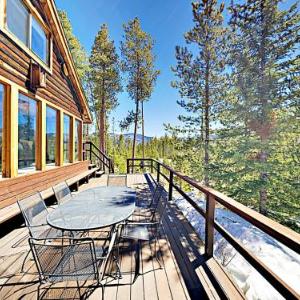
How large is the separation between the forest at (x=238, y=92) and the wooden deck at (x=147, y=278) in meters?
7.09

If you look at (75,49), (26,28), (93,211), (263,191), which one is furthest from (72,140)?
(75,49)

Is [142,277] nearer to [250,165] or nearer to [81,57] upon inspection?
[250,165]

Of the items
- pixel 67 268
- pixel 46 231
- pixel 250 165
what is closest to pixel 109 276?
pixel 67 268

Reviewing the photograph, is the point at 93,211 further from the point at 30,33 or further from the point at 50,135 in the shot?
the point at 30,33

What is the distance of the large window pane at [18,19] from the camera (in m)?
3.67

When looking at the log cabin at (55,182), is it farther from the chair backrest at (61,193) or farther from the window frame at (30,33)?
the chair backrest at (61,193)

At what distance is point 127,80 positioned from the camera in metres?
14.9

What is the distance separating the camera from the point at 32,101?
14.7 ft

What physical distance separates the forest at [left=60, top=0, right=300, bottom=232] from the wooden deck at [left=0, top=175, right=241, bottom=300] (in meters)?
7.09

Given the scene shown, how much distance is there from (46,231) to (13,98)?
8.10 feet

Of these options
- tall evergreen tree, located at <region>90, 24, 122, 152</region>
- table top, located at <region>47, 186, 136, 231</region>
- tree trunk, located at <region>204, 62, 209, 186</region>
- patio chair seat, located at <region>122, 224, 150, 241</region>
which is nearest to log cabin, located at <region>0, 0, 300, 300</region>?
patio chair seat, located at <region>122, 224, 150, 241</region>

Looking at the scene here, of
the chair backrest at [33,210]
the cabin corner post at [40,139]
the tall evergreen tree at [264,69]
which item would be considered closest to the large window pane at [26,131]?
the cabin corner post at [40,139]

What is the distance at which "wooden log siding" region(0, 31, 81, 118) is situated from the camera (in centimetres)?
346

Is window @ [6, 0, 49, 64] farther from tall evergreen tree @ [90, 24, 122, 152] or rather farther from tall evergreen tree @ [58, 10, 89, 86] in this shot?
tall evergreen tree @ [90, 24, 122, 152]
